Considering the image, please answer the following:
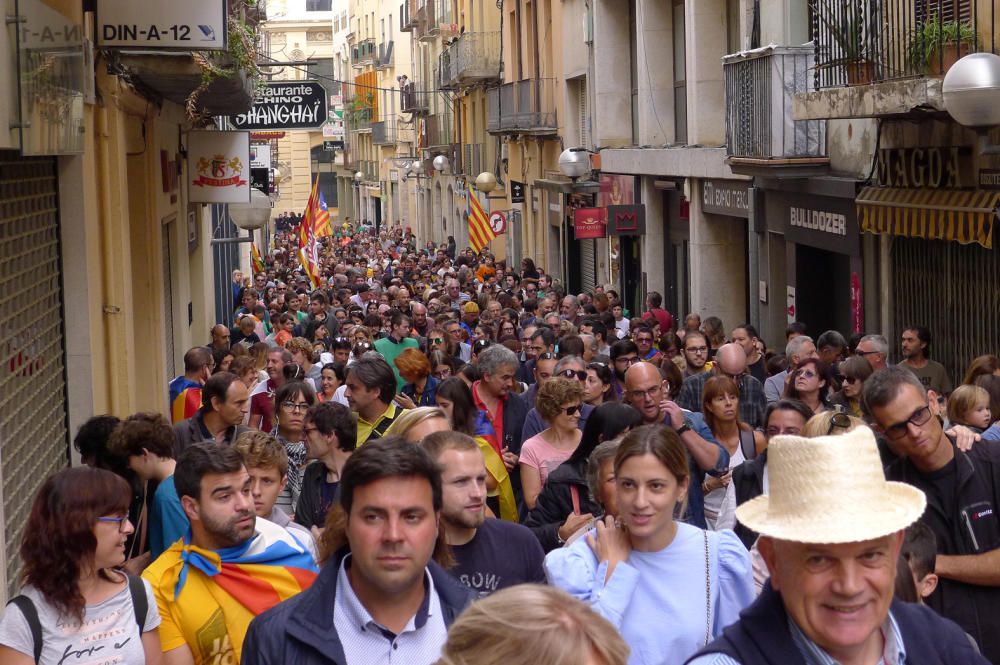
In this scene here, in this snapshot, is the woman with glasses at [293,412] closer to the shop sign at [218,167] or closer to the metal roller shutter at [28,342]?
the metal roller shutter at [28,342]

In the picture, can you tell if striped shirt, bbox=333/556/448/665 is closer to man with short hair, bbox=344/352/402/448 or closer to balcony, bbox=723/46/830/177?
man with short hair, bbox=344/352/402/448

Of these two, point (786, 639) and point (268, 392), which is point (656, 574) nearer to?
point (786, 639)

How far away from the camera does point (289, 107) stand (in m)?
17.4

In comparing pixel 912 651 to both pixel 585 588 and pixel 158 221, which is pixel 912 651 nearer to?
pixel 585 588

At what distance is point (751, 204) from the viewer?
1911 centimetres

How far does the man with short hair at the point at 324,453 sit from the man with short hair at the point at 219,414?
1.00 m

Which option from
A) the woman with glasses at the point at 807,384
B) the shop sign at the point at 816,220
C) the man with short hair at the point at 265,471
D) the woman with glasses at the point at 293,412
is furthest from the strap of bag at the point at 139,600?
the shop sign at the point at 816,220

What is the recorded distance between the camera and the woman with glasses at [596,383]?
984 centimetres

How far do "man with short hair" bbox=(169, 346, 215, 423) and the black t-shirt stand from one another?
624 centimetres

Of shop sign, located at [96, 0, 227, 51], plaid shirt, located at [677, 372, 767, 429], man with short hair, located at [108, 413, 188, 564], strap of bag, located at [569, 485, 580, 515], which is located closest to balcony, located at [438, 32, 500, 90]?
shop sign, located at [96, 0, 227, 51]

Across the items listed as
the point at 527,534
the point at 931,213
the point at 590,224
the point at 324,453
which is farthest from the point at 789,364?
the point at 590,224

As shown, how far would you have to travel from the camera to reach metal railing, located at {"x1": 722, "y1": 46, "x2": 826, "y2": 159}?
54.1 feet

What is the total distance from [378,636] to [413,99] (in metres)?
55.4

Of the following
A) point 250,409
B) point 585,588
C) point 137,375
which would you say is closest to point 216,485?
point 585,588
